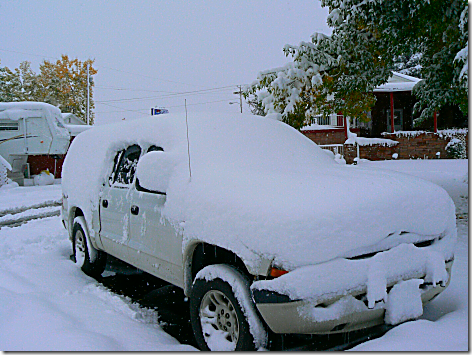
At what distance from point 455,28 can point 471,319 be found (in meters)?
5.77

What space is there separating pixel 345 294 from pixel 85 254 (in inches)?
151

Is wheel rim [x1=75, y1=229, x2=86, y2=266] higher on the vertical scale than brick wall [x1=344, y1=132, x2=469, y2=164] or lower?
lower

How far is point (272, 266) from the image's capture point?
102 inches

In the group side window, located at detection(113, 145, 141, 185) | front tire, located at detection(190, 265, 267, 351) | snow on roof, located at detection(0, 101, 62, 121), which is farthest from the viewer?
snow on roof, located at detection(0, 101, 62, 121)

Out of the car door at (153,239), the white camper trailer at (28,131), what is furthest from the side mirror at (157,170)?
the white camper trailer at (28,131)

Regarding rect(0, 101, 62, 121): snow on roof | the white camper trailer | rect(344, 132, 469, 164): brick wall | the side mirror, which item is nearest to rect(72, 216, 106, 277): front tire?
the side mirror

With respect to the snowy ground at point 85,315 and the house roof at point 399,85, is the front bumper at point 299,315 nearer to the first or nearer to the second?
the snowy ground at point 85,315

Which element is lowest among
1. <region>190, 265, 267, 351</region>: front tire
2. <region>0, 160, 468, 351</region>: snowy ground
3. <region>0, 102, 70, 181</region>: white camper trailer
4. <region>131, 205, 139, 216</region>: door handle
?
<region>0, 160, 468, 351</region>: snowy ground

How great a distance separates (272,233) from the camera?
2.60 m

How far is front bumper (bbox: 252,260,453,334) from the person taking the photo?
8.33ft

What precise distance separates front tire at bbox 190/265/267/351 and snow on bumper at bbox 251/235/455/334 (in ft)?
0.45

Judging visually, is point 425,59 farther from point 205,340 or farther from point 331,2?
point 205,340

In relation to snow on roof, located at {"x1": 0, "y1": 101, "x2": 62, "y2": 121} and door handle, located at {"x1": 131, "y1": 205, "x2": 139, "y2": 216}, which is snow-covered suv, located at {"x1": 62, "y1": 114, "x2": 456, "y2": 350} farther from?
snow on roof, located at {"x1": 0, "y1": 101, "x2": 62, "y2": 121}

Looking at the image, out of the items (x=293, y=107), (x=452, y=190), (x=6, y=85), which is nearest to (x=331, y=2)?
(x=293, y=107)
